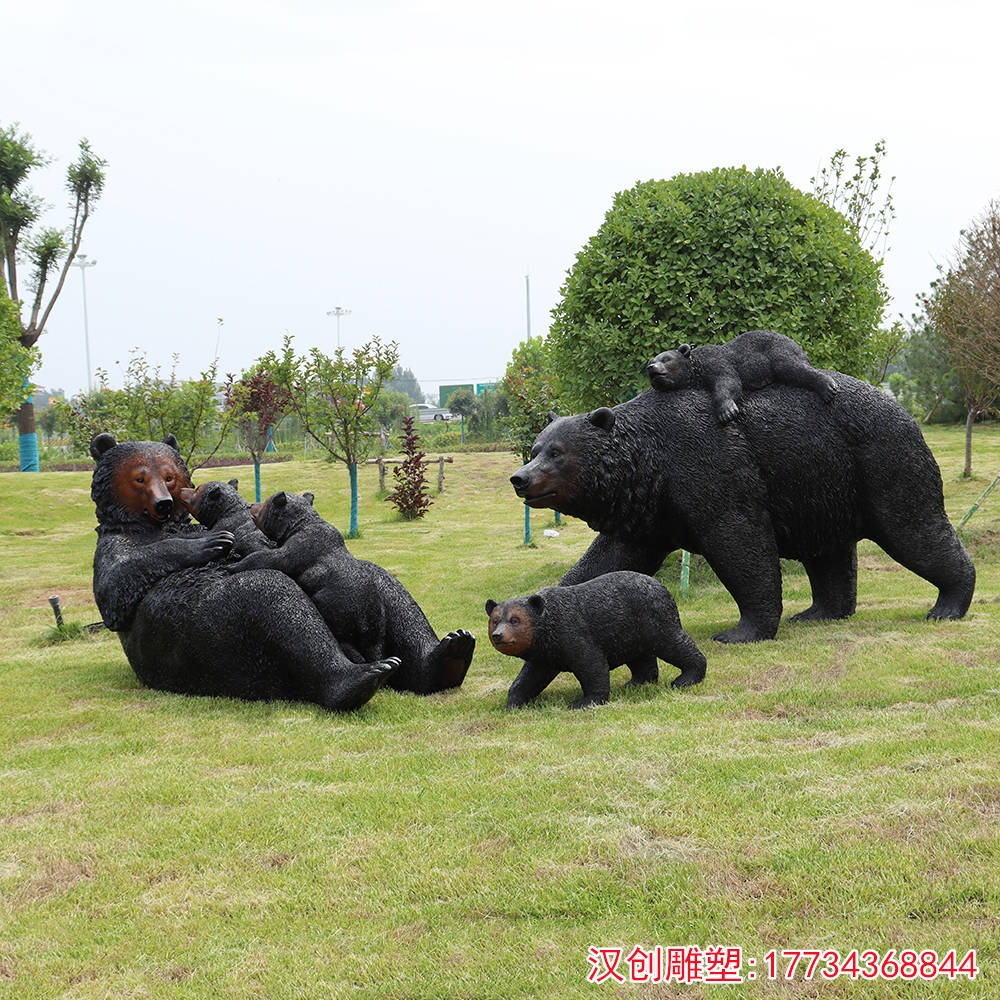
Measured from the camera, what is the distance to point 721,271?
357 inches

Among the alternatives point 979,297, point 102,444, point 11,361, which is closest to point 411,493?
point 11,361

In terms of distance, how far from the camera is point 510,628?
16.4ft

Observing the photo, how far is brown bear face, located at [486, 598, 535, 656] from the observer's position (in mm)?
4969

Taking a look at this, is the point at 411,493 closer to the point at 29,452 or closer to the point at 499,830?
the point at 29,452

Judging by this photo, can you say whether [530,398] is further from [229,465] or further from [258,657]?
[229,465]

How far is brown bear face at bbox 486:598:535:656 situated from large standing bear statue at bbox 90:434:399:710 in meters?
0.61

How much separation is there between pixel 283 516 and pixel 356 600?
0.76 m

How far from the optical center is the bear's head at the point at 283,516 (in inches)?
231

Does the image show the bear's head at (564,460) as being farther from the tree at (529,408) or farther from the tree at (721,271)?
the tree at (529,408)

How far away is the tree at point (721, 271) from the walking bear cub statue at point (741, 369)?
2.20 meters

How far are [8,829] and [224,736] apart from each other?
1276 millimetres

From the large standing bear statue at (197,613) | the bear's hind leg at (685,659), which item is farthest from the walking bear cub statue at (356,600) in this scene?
the bear's hind leg at (685,659)

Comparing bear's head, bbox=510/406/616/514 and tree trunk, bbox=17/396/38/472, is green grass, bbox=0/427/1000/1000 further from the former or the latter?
tree trunk, bbox=17/396/38/472

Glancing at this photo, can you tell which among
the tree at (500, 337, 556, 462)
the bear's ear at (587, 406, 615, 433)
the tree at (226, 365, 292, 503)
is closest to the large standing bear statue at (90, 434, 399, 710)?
the bear's ear at (587, 406, 615, 433)
